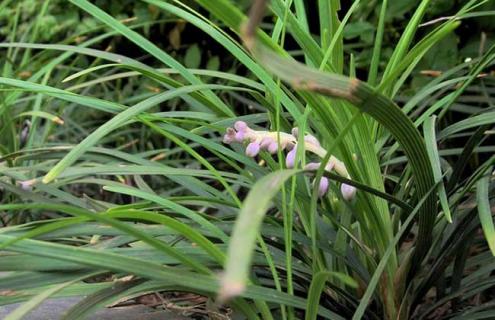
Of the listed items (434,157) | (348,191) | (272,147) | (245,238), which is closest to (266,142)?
(272,147)

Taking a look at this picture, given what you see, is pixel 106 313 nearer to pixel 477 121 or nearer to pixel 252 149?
pixel 252 149

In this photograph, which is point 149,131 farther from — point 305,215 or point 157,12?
point 305,215

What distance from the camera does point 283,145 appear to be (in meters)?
1.09

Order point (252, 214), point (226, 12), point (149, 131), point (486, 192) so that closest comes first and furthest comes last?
point (252, 214), point (226, 12), point (486, 192), point (149, 131)

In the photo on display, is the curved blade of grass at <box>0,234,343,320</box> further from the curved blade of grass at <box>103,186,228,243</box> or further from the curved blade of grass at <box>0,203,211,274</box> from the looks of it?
the curved blade of grass at <box>103,186,228,243</box>

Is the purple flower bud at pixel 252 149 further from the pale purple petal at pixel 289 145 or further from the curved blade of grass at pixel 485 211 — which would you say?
the curved blade of grass at pixel 485 211

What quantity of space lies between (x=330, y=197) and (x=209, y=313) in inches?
12.0

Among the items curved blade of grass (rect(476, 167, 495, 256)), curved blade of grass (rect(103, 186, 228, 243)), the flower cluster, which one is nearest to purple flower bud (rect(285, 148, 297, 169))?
the flower cluster

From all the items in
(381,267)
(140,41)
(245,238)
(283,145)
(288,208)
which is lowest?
(245,238)

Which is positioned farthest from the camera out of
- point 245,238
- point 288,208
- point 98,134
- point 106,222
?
point 288,208

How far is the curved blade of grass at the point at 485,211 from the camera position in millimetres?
932

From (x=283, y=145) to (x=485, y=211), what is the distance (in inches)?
11.9

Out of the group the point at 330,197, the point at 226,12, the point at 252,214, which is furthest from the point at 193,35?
the point at 252,214

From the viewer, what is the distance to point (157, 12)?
2.55 meters
